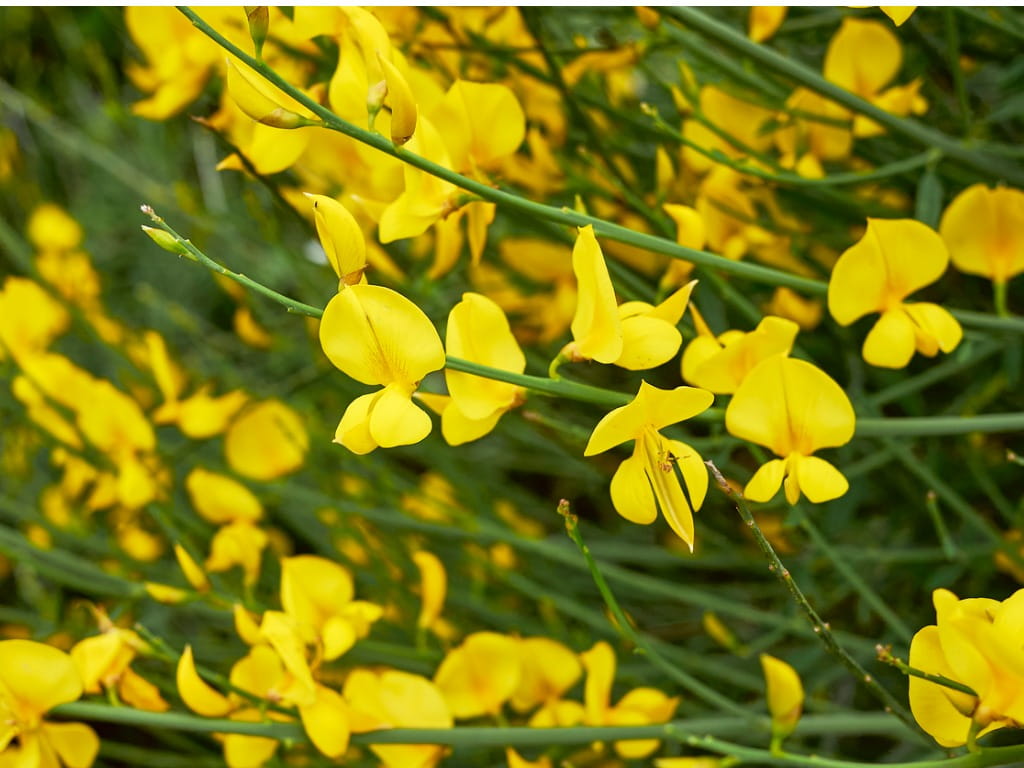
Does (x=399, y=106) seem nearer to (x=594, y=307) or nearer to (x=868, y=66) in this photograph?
(x=594, y=307)

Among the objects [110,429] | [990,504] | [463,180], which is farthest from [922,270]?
[110,429]

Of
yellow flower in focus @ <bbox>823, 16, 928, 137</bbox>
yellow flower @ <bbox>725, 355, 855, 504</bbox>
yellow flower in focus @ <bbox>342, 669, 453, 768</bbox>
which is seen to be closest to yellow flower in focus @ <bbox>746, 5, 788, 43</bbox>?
yellow flower in focus @ <bbox>823, 16, 928, 137</bbox>

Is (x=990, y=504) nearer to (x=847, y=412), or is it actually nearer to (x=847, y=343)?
(x=847, y=343)

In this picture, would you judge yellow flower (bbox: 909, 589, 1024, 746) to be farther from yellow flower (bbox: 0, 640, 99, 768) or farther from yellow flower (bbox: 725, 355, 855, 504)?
yellow flower (bbox: 0, 640, 99, 768)

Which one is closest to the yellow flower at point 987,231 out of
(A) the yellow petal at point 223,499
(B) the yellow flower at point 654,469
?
(B) the yellow flower at point 654,469

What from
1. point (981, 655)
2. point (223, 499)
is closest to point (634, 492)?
point (981, 655)

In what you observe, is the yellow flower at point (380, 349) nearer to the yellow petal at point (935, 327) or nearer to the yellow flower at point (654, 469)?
the yellow flower at point (654, 469)
